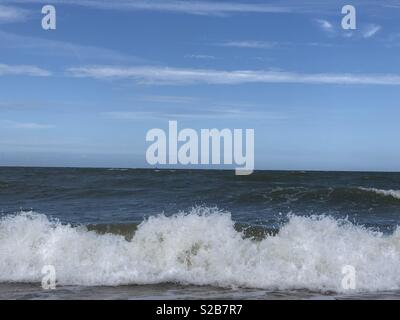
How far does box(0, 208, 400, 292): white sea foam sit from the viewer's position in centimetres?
866

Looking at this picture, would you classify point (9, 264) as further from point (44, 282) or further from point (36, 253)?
point (44, 282)

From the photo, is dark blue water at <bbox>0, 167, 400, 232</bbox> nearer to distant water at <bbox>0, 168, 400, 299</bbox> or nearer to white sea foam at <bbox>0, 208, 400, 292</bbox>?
distant water at <bbox>0, 168, 400, 299</bbox>

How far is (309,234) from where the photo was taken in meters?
10.4

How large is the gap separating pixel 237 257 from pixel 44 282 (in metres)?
3.39

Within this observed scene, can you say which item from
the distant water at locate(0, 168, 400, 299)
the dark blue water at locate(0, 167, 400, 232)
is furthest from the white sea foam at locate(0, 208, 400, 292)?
the dark blue water at locate(0, 167, 400, 232)

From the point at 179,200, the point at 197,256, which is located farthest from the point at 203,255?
the point at 179,200

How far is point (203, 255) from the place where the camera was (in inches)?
381

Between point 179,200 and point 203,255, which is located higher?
point 179,200

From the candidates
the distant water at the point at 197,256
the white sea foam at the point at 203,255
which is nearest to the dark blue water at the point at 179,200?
the distant water at the point at 197,256

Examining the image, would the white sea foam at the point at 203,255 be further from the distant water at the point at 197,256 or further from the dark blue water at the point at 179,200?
the dark blue water at the point at 179,200

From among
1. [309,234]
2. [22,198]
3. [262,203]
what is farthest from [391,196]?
[22,198]

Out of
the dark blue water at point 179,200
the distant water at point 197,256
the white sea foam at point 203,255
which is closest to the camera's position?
the distant water at point 197,256

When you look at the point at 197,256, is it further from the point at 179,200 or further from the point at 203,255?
the point at 179,200

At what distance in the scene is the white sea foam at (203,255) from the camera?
8656mm
